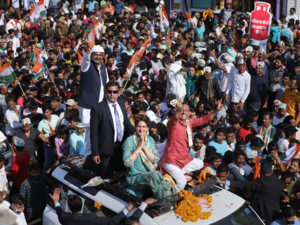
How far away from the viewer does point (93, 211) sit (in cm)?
509

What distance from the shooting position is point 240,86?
10.4 metres

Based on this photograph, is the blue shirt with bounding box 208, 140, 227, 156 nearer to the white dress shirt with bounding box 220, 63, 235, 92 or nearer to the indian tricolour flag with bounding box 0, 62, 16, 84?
the white dress shirt with bounding box 220, 63, 235, 92

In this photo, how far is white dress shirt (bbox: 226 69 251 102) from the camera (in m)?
10.4

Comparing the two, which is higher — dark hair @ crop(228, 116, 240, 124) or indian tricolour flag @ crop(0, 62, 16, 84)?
indian tricolour flag @ crop(0, 62, 16, 84)

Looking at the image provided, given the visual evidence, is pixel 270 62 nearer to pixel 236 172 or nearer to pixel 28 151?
pixel 236 172

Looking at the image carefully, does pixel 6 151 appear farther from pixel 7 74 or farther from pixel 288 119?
pixel 288 119

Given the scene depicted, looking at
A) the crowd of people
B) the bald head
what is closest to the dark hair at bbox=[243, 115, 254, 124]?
the crowd of people

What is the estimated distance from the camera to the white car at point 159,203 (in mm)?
4504

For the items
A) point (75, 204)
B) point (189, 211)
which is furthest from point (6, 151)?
point (189, 211)

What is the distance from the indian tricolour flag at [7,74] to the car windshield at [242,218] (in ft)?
24.9

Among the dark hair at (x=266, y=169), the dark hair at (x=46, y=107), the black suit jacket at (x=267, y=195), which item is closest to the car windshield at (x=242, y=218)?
the black suit jacket at (x=267, y=195)

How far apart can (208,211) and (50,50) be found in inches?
422

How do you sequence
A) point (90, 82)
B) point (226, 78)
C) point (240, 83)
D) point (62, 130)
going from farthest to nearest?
point (226, 78), point (240, 83), point (62, 130), point (90, 82)

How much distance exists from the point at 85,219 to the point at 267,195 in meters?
2.90
